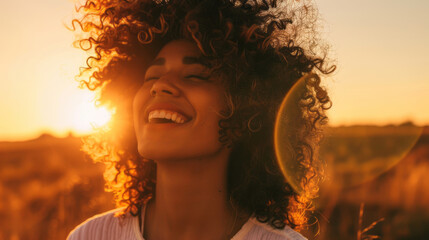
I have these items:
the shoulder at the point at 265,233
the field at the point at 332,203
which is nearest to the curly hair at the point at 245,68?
the shoulder at the point at 265,233

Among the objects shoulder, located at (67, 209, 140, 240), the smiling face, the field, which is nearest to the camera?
the smiling face

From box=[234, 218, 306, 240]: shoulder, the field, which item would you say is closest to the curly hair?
box=[234, 218, 306, 240]: shoulder

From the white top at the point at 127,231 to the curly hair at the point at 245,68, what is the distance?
54 millimetres

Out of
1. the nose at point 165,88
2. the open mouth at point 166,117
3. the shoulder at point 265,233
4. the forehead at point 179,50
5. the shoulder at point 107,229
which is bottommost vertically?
the shoulder at point 107,229

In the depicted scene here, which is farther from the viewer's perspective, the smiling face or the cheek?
the cheek

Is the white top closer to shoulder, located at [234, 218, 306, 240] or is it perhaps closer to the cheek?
shoulder, located at [234, 218, 306, 240]

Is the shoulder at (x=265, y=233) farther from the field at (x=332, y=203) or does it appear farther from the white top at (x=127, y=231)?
the field at (x=332, y=203)

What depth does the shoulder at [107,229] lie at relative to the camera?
2.78 m

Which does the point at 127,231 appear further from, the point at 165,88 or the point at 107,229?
the point at 165,88

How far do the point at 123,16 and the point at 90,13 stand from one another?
27cm

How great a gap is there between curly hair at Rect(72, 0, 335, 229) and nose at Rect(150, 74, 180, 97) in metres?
0.29

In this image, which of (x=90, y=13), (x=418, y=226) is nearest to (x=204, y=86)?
(x=90, y=13)

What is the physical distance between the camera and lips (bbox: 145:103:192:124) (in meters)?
2.62

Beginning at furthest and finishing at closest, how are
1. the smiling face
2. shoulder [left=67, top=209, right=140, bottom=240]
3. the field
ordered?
the field
shoulder [left=67, top=209, right=140, bottom=240]
the smiling face
